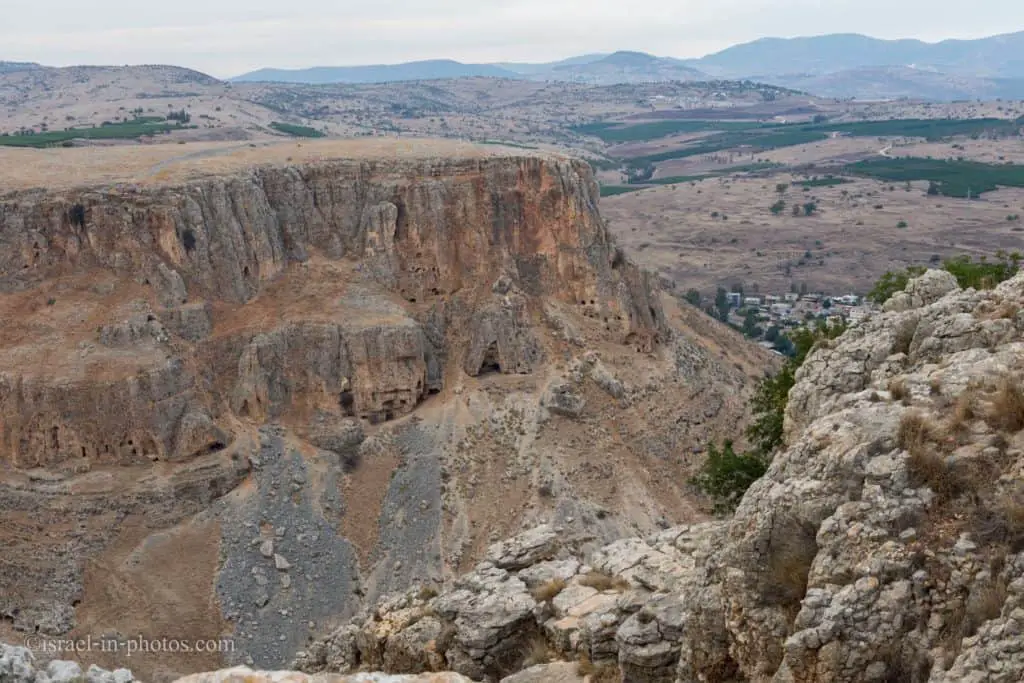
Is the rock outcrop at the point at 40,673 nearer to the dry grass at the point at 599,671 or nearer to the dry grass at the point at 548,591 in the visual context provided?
the dry grass at the point at 599,671

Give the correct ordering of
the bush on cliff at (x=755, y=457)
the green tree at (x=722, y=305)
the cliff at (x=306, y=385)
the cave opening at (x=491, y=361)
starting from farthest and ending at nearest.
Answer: the green tree at (x=722, y=305), the cave opening at (x=491, y=361), the cliff at (x=306, y=385), the bush on cliff at (x=755, y=457)

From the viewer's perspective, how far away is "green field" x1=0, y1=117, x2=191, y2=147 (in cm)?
9453

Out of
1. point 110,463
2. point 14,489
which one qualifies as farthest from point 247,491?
point 14,489

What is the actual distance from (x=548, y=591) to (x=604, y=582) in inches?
43.9

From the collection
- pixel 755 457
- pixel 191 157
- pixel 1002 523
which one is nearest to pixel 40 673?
pixel 1002 523

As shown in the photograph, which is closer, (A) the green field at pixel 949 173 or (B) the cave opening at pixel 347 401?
(B) the cave opening at pixel 347 401

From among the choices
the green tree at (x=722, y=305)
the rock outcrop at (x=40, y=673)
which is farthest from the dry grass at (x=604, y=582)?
the green tree at (x=722, y=305)

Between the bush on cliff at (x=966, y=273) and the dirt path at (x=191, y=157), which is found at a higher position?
the dirt path at (x=191, y=157)

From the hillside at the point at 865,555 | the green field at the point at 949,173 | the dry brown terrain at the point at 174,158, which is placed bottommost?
the green field at the point at 949,173

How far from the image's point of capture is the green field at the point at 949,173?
160 meters

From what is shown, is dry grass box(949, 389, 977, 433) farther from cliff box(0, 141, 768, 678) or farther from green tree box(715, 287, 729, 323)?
green tree box(715, 287, 729, 323)

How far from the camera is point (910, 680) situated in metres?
10.6

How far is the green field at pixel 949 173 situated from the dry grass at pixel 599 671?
6277 inches

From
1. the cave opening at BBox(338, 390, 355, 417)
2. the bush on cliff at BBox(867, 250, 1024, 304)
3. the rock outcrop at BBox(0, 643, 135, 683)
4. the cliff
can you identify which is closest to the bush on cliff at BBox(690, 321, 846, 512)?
the bush on cliff at BBox(867, 250, 1024, 304)
